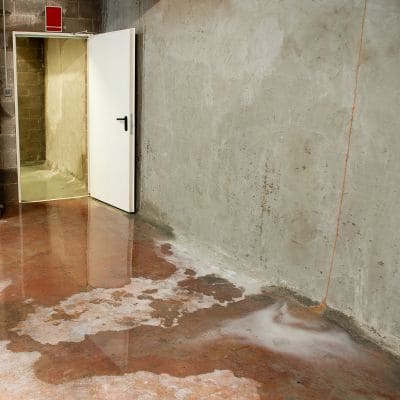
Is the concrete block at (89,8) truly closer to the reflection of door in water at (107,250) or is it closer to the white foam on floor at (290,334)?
→ the reflection of door in water at (107,250)

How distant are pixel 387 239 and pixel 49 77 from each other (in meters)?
6.61

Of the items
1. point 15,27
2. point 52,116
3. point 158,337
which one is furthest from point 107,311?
point 52,116

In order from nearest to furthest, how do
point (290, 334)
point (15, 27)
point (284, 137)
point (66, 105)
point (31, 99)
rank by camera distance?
point (290, 334) < point (284, 137) < point (15, 27) < point (66, 105) < point (31, 99)

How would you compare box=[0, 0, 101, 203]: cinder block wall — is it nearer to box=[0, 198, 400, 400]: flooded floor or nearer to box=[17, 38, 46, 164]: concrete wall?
box=[0, 198, 400, 400]: flooded floor

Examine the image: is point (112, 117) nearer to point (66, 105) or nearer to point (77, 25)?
point (77, 25)

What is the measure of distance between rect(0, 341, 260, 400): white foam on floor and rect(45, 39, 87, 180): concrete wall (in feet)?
15.1

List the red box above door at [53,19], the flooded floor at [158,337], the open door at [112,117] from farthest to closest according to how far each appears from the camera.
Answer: the red box above door at [53,19], the open door at [112,117], the flooded floor at [158,337]

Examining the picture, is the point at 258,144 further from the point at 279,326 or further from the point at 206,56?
the point at 279,326

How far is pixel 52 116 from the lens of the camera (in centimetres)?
808

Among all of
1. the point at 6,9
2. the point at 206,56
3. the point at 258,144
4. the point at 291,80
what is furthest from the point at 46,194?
the point at 291,80

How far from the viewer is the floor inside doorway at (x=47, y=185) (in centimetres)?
659

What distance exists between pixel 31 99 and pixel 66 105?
50.4 inches

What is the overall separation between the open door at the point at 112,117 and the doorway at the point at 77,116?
1 cm

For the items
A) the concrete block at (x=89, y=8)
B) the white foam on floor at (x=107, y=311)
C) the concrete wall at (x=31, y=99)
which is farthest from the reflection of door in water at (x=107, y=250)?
the concrete wall at (x=31, y=99)
